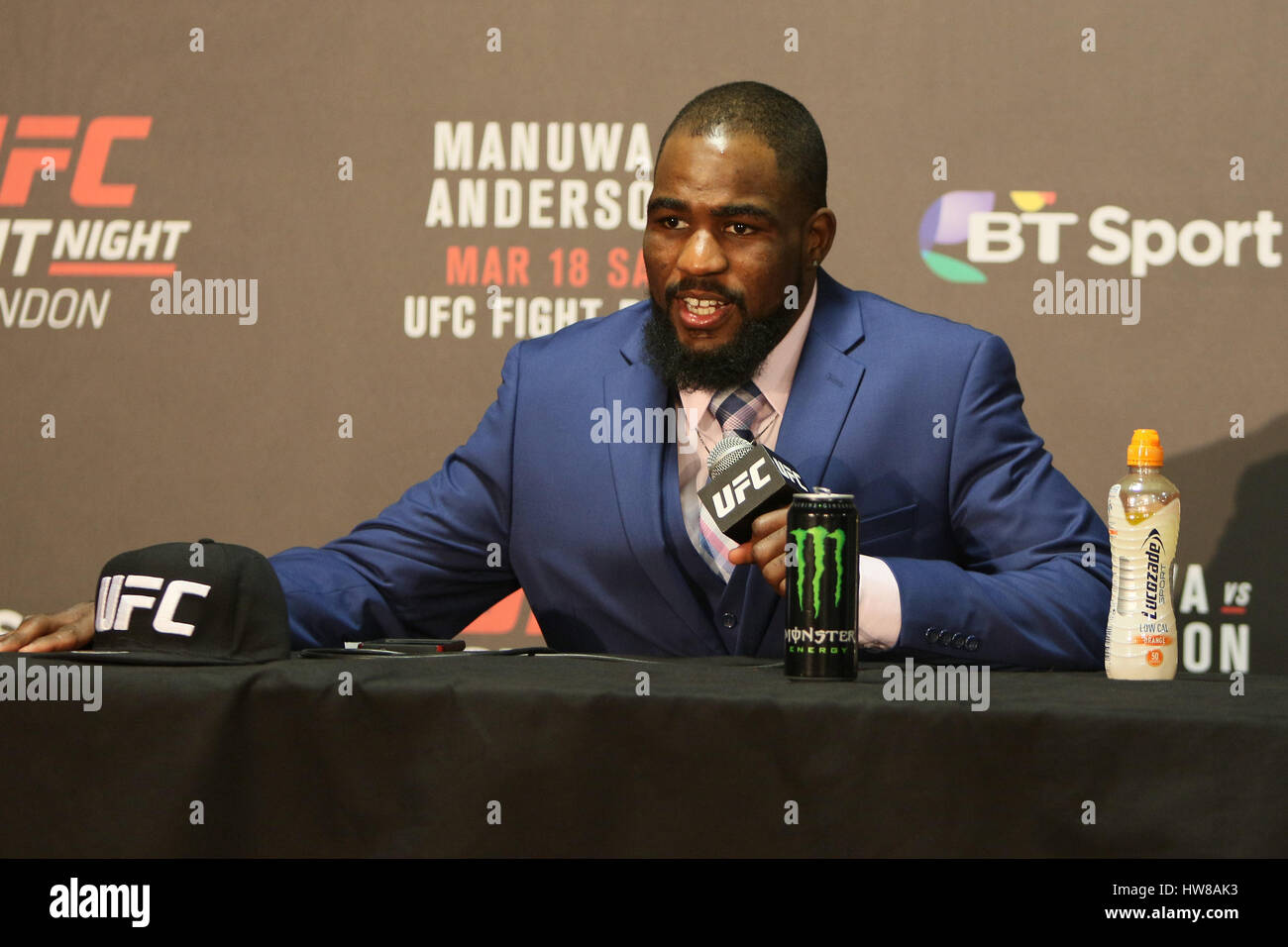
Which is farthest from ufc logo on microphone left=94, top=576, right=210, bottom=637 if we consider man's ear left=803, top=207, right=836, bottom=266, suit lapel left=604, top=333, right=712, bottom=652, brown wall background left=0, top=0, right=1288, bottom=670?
brown wall background left=0, top=0, right=1288, bottom=670

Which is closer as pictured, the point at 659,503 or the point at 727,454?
the point at 727,454

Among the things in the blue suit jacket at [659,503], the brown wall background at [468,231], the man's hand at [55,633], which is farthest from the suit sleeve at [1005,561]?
the brown wall background at [468,231]

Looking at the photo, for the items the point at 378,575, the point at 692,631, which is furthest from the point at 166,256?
the point at 692,631

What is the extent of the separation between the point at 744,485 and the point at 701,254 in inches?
30.8

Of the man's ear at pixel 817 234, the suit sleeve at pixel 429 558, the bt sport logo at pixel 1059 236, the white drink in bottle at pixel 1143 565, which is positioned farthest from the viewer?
the bt sport logo at pixel 1059 236

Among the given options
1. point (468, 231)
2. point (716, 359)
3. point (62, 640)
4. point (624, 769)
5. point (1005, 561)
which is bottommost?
point (624, 769)

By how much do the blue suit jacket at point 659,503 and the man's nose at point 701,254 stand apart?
19cm

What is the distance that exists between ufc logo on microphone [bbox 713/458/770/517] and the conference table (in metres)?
Answer: 0.25

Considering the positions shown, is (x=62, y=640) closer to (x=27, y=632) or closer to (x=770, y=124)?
(x=27, y=632)

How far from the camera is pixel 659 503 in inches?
85.7

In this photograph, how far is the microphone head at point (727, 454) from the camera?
5.18ft

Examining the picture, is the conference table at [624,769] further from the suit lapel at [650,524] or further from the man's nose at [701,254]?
the man's nose at [701,254]

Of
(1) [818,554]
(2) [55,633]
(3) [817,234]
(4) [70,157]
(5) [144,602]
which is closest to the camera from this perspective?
(1) [818,554]

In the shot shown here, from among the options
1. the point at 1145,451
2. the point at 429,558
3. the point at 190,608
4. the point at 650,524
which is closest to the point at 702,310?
the point at 650,524
